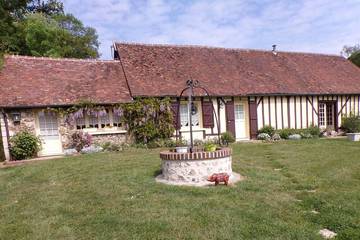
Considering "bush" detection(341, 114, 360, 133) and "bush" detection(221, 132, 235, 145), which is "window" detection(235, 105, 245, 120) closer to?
"bush" detection(221, 132, 235, 145)

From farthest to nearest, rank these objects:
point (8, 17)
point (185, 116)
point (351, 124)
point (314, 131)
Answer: point (8, 17) → point (351, 124) → point (314, 131) → point (185, 116)

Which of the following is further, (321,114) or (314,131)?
(321,114)

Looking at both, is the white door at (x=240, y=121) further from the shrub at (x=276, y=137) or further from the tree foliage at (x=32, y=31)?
the tree foliage at (x=32, y=31)

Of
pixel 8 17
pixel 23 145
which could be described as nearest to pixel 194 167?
pixel 23 145

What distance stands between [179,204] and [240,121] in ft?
32.3

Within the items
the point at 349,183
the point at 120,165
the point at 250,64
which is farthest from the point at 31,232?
the point at 250,64

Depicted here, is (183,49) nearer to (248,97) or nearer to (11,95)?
(248,97)

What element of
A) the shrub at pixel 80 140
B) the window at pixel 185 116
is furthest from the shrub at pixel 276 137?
the shrub at pixel 80 140

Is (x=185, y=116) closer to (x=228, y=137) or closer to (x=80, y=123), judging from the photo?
(x=228, y=137)

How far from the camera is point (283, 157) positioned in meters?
8.49

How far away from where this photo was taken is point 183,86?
12.9 m

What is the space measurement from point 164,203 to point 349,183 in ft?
11.2

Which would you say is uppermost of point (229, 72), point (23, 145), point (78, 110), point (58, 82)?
point (229, 72)

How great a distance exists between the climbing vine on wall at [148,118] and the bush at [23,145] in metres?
3.37
